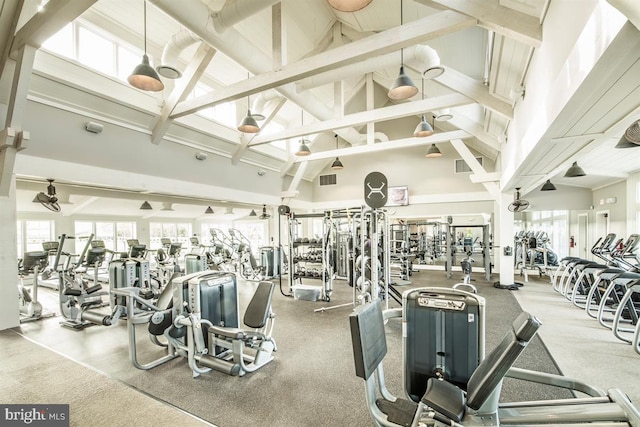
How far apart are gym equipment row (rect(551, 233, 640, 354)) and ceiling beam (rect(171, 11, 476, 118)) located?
395cm

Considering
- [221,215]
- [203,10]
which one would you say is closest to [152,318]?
[203,10]

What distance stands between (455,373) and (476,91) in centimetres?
475

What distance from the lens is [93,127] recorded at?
203 inches

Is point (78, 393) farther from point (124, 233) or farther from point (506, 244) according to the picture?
point (124, 233)

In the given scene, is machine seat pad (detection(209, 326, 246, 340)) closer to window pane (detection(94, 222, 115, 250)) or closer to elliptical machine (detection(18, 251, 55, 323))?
elliptical machine (detection(18, 251, 55, 323))

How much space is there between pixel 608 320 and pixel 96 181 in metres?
8.82

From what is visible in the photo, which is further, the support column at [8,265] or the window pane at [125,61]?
the window pane at [125,61]

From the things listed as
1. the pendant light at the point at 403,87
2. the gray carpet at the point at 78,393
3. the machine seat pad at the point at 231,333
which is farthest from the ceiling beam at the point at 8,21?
the pendant light at the point at 403,87

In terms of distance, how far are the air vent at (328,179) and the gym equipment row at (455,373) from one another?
10221mm

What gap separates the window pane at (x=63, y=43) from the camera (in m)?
4.68

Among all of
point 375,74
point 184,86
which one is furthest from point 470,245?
point 184,86

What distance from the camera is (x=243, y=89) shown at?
479 cm

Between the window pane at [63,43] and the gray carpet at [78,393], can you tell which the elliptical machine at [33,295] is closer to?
the gray carpet at [78,393]

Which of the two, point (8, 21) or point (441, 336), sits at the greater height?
point (8, 21)
